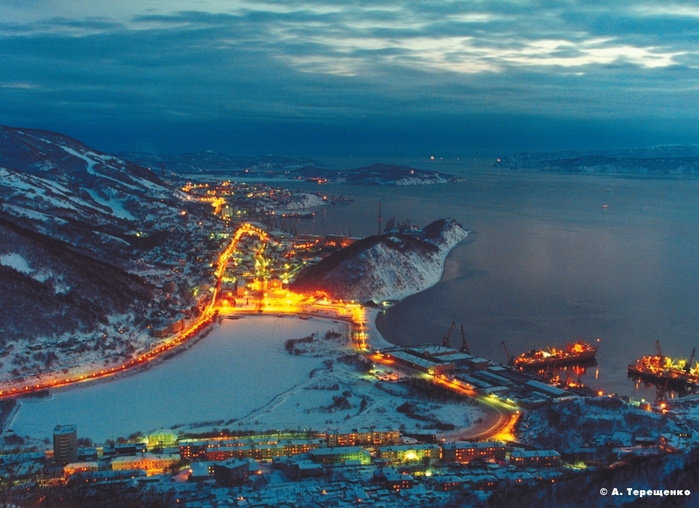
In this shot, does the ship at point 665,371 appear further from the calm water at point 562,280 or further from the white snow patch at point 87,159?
the white snow patch at point 87,159

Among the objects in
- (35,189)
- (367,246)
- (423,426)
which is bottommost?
(423,426)

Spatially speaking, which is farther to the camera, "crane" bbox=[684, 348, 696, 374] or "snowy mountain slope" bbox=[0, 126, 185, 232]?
"snowy mountain slope" bbox=[0, 126, 185, 232]

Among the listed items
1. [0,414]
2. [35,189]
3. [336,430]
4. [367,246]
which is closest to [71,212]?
[35,189]

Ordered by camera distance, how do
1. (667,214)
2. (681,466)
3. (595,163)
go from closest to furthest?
(681,466), (667,214), (595,163)

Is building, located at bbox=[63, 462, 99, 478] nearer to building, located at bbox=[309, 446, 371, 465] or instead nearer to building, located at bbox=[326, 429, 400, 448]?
building, located at bbox=[309, 446, 371, 465]

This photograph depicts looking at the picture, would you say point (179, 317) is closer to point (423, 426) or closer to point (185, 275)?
point (185, 275)

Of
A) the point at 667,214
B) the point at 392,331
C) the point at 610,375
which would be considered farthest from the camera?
the point at 667,214

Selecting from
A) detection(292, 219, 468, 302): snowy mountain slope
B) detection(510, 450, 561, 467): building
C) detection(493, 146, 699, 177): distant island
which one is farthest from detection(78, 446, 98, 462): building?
detection(493, 146, 699, 177): distant island
